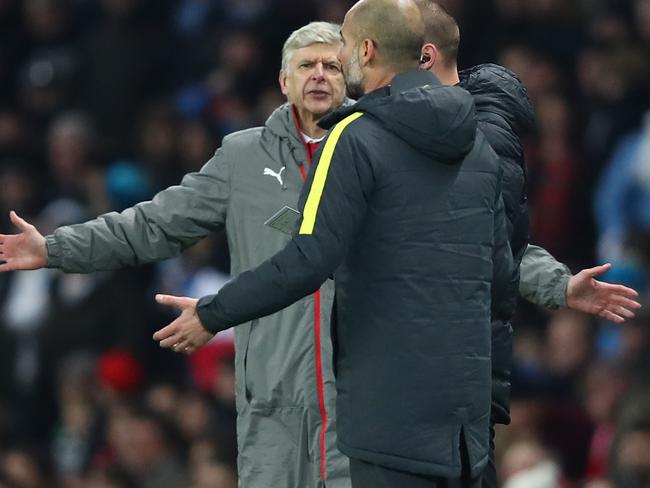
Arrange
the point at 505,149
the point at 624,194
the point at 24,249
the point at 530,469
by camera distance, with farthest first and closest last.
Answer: the point at 624,194, the point at 530,469, the point at 24,249, the point at 505,149

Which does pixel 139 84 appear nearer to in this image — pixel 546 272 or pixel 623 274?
pixel 623 274

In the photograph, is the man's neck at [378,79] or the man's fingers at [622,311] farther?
the man's fingers at [622,311]

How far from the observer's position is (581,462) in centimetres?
723

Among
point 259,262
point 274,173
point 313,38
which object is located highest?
point 313,38

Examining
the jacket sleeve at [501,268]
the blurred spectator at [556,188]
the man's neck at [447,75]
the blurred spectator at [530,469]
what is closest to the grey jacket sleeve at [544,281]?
the jacket sleeve at [501,268]

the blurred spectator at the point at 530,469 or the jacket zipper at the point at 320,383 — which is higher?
the jacket zipper at the point at 320,383

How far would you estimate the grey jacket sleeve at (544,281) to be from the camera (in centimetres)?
512

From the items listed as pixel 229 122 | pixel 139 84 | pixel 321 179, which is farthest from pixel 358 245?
pixel 139 84

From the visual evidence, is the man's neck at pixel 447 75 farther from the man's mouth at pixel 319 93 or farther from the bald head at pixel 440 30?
the man's mouth at pixel 319 93

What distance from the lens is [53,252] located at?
4.93 metres

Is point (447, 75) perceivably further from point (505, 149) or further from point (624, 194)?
point (624, 194)

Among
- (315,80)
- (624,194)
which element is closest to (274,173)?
(315,80)

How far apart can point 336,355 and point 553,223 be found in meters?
4.54

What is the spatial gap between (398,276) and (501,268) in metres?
0.40
